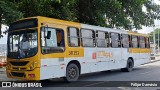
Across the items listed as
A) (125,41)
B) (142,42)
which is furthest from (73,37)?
(142,42)

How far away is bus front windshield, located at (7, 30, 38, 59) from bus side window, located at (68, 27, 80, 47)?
215 centimetres

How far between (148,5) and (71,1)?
913cm

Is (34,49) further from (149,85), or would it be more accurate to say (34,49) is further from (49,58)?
(149,85)

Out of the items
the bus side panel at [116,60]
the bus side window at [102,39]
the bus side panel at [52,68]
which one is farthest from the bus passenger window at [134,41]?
the bus side panel at [52,68]

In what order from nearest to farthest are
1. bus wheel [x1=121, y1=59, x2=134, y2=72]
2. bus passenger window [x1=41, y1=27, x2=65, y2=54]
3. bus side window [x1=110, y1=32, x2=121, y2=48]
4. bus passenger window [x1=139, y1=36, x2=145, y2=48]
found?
bus passenger window [x1=41, y1=27, x2=65, y2=54], bus side window [x1=110, y1=32, x2=121, y2=48], bus wheel [x1=121, y1=59, x2=134, y2=72], bus passenger window [x1=139, y1=36, x2=145, y2=48]

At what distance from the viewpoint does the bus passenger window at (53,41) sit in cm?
1122

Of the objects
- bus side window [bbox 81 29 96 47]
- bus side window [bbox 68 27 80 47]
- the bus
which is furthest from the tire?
bus side window [bbox 81 29 96 47]

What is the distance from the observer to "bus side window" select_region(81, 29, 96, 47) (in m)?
13.8

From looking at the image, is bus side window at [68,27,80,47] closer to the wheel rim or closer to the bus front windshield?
the wheel rim

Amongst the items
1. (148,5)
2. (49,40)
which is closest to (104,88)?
(49,40)

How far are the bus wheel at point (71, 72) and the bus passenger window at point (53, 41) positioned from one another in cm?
100

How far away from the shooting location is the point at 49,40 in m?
11.5

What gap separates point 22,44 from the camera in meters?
11.3

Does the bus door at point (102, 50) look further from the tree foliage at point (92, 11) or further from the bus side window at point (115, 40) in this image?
the tree foliage at point (92, 11)
